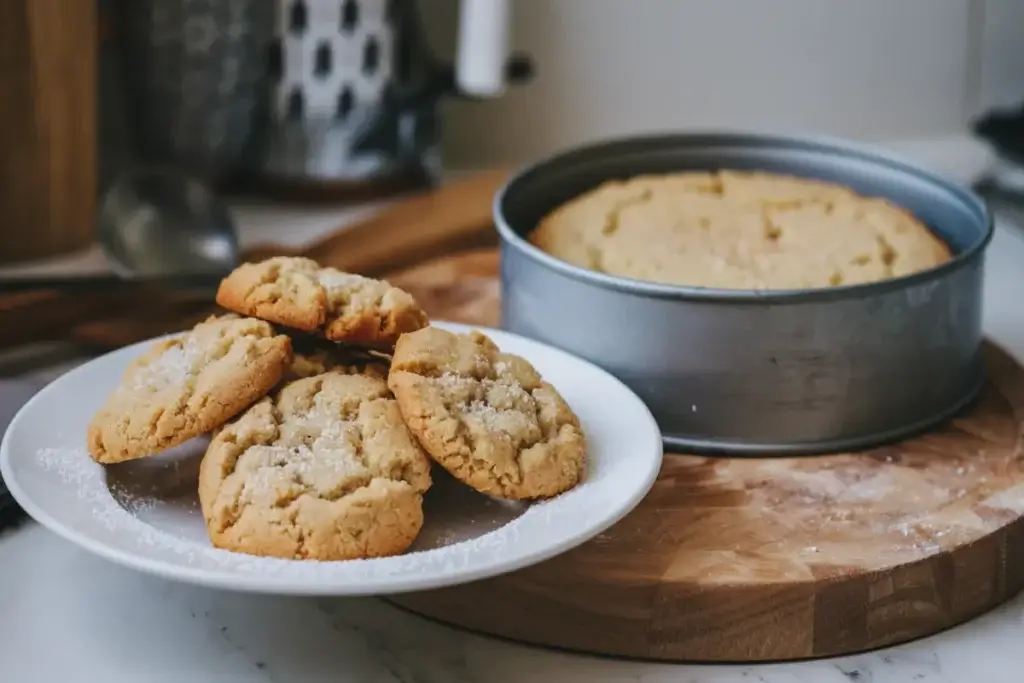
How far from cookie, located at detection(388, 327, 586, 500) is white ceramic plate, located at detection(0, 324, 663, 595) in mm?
20

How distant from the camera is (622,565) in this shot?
80 cm

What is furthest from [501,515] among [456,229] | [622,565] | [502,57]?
[502,57]

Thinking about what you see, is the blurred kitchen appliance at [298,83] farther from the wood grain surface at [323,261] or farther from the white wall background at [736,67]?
the white wall background at [736,67]

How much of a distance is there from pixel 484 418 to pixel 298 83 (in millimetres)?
739

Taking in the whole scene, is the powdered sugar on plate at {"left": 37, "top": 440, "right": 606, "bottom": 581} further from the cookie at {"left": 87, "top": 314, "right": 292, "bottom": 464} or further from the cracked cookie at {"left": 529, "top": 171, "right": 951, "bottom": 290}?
the cracked cookie at {"left": 529, "top": 171, "right": 951, "bottom": 290}

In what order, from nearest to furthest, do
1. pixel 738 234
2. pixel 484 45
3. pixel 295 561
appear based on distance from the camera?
pixel 295 561 → pixel 738 234 → pixel 484 45

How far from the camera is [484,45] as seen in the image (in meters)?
1.39

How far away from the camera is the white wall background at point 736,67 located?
5.40 feet

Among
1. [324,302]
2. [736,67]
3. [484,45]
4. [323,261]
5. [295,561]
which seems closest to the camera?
[295,561]

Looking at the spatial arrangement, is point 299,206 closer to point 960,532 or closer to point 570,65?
point 570,65

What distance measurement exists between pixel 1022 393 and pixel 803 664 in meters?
0.38

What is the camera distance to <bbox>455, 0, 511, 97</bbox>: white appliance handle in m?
1.38

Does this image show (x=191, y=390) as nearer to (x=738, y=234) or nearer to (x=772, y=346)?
(x=772, y=346)

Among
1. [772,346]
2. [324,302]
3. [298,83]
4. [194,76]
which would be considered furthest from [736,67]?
[324,302]
